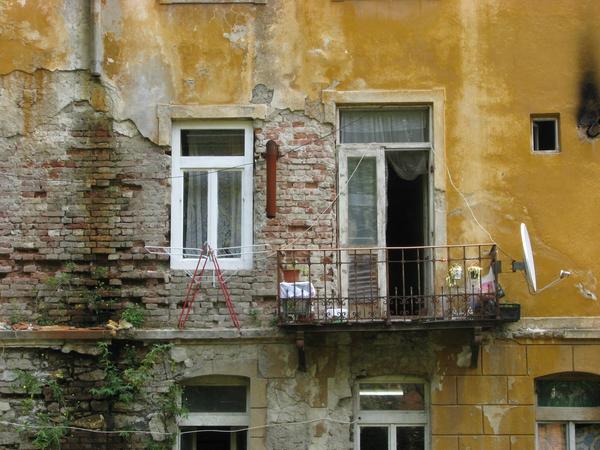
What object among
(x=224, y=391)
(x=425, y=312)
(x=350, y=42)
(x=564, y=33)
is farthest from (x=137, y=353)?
(x=564, y=33)

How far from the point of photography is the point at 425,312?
37.3ft

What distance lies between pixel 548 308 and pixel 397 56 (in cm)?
323

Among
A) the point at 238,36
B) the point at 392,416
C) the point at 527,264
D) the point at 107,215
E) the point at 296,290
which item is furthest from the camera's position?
the point at 238,36

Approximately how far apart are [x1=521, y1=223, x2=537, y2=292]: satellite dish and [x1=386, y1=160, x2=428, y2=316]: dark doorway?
1304 millimetres

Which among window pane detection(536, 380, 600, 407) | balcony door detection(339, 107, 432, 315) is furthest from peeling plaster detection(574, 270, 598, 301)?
balcony door detection(339, 107, 432, 315)

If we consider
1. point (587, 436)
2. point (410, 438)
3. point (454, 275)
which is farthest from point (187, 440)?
point (587, 436)

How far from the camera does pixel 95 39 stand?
38.7 ft

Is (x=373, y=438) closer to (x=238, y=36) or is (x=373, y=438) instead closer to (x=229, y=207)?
(x=229, y=207)

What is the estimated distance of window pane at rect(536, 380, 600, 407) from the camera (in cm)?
1144

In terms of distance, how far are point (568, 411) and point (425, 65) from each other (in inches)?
161

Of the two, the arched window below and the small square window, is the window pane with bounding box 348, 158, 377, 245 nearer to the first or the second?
the small square window

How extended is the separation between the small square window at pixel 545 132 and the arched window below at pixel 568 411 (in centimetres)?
250

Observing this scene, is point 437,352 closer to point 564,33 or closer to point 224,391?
point 224,391

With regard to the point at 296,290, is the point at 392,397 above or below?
below
